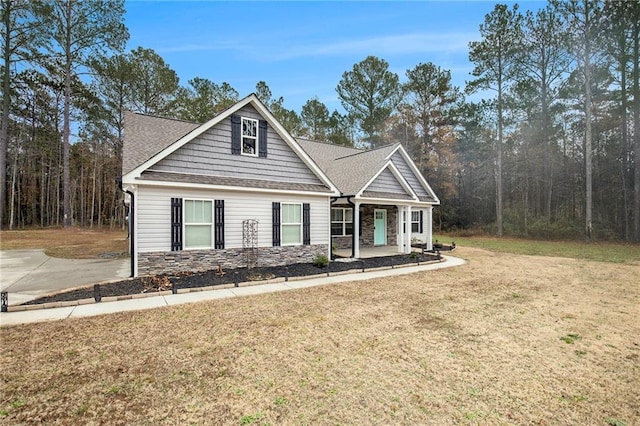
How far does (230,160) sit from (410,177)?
10565 millimetres

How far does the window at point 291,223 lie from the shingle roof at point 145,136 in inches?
181

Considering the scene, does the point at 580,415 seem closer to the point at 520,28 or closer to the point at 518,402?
Answer: the point at 518,402

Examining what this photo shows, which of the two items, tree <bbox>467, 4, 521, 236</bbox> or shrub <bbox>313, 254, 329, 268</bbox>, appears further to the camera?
tree <bbox>467, 4, 521, 236</bbox>

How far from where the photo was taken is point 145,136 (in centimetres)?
1096

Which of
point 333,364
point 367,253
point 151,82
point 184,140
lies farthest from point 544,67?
point 151,82

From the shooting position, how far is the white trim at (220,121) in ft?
26.2

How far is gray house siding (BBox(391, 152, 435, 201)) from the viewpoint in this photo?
16.2 metres

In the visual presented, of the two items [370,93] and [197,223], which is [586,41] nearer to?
[370,93]

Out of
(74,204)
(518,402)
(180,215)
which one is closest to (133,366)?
(518,402)

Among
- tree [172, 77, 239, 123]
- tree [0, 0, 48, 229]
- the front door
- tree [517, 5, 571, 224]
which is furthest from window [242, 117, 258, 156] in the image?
tree [517, 5, 571, 224]

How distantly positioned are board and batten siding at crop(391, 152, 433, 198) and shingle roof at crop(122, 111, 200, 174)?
10239 mm

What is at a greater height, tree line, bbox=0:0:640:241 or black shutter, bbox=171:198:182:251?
tree line, bbox=0:0:640:241

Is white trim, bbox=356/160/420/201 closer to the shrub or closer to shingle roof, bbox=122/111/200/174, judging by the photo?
the shrub

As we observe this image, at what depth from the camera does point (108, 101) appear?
86.4ft
